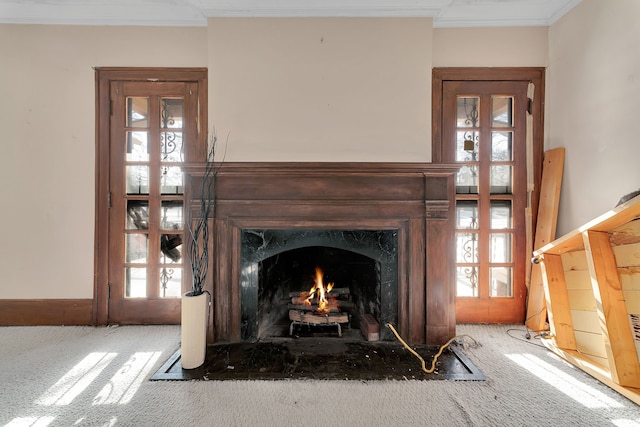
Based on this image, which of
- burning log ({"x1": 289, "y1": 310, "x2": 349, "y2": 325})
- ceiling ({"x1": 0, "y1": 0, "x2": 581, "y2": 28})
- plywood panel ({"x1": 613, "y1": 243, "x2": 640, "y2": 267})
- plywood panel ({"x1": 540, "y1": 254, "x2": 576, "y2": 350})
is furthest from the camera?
burning log ({"x1": 289, "y1": 310, "x2": 349, "y2": 325})

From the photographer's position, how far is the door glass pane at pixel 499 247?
2400mm

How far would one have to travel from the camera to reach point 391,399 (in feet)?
4.82

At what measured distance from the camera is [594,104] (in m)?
1.98

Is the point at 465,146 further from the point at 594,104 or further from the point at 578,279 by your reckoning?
the point at 578,279

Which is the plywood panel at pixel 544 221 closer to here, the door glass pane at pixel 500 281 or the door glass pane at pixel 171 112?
the door glass pane at pixel 500 281

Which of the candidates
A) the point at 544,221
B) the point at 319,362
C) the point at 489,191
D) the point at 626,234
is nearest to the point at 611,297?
the point at 626,234

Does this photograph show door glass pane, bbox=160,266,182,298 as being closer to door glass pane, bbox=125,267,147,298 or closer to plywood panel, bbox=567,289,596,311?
door glass pane, bbox=125,267,147,298

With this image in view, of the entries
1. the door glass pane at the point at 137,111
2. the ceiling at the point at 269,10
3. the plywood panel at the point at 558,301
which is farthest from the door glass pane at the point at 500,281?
the door glass pane at the point at 137,111

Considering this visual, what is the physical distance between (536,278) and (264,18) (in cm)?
280

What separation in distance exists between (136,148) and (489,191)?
9.54 feet

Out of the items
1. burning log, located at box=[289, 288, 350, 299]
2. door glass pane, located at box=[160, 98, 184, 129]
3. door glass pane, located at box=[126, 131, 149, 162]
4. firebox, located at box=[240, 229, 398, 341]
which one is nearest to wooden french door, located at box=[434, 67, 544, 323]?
firebox, located at box=[240, 229, 398, 341]

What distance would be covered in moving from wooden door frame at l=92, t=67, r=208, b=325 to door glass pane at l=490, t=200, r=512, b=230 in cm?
249

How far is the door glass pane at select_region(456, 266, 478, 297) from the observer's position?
239 cm

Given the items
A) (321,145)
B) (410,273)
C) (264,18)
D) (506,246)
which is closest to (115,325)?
(321,145)
